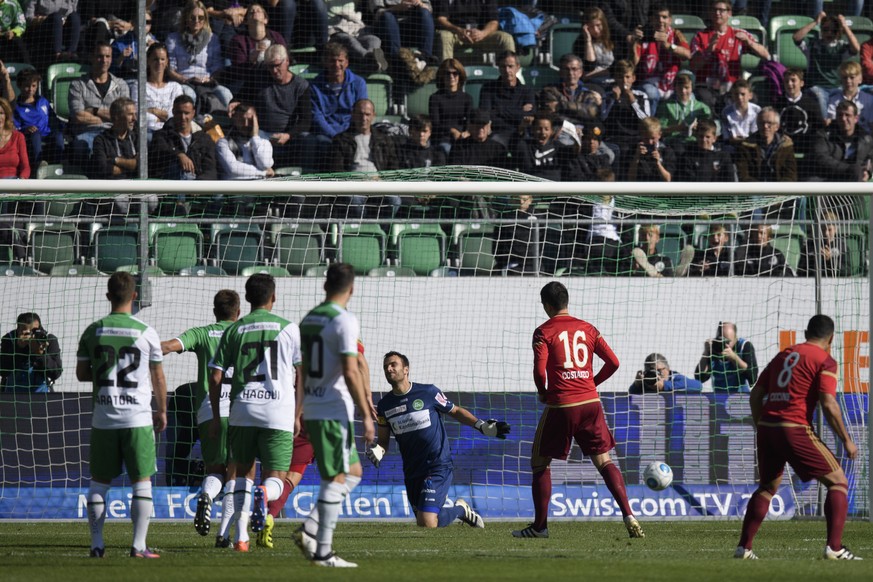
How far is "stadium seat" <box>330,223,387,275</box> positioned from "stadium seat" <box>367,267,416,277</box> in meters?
0.06

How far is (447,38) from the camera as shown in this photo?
1695 cm

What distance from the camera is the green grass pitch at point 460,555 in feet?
21.7

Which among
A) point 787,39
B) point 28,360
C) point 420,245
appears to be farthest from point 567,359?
point 787,39

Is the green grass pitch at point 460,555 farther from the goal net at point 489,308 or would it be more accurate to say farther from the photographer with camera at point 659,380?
the photographer with camera at point 659,380

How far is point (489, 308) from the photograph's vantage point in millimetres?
12969

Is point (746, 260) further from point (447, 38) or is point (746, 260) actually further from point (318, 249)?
point (447, 38)

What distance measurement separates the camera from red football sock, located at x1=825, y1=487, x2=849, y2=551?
7.51 m

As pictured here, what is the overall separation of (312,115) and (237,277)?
143 inches

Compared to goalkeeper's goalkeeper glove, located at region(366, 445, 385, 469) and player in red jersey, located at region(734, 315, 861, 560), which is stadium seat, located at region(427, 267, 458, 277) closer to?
goalkeeper's goalkeeper glove, located at region(366, 445, 385, 469)

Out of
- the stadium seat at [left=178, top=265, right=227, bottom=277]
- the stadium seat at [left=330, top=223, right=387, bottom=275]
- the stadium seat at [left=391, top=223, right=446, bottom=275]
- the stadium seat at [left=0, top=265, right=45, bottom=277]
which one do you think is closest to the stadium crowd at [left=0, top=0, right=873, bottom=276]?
the stadium seat at [left=330, top=223, right=387, bottom=275]

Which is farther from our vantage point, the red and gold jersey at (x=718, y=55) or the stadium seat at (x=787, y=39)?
the stadium seat at (x=787, y=39)

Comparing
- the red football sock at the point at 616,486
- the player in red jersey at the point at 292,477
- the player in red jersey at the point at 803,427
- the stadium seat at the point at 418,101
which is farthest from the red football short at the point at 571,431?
the stadium seat at the point at 418,101

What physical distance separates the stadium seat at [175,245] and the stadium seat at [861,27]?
11299mm

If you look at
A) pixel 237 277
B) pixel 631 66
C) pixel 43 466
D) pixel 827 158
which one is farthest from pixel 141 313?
pixel 827 158
